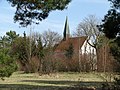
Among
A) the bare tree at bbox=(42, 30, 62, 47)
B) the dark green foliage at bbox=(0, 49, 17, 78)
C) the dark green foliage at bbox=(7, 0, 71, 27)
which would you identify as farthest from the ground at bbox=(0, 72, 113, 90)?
the bare tree at bbox=(42, 30, 62, 47)

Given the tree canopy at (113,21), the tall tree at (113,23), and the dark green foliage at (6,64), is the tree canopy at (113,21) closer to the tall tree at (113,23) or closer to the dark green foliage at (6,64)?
the tall tree at (113,23)

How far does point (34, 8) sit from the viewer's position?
51.4 ft

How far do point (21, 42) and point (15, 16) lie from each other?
5432 cm

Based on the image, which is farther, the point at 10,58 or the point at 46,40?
the point at 46,40

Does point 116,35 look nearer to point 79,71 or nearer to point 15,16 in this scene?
point 15,16

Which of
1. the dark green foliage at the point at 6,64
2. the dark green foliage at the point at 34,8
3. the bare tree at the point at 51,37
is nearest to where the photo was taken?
the dark green foliage at the point at 34,8

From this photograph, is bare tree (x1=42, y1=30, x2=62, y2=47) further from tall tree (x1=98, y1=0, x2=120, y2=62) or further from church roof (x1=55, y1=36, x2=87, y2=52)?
tall tree (x1=98, y1=0, x2=120, y2=62)

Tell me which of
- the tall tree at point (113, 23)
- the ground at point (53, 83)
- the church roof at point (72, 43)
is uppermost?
the church roof at point (72, 43)

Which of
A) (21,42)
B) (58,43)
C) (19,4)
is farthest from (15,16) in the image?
(58,43)

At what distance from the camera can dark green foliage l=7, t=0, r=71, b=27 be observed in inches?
609

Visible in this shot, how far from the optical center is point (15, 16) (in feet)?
53.0

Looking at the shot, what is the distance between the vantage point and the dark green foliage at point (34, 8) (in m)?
15.5

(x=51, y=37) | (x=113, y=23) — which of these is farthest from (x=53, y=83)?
(x=51, y=37)

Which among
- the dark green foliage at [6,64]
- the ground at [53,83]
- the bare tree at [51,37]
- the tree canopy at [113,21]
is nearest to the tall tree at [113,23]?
the tree canopy at [113,21]
